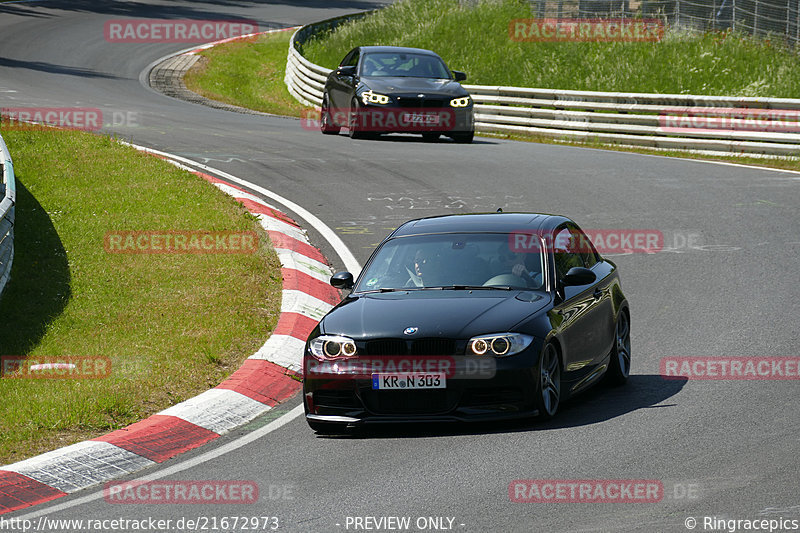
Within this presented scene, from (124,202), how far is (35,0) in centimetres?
4074

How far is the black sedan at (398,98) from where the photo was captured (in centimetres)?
2327

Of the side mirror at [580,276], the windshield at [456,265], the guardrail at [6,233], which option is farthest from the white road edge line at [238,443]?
the guardrail at [6,233]

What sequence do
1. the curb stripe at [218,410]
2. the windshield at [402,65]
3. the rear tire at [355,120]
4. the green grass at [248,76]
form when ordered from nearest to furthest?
the curb stripe at [218,410] → the rear tire at [355,120] → the windshield at [402,65] → the green grass at [248,76]

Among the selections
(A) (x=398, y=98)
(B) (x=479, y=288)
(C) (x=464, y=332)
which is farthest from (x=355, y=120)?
(C) (x=464, y=332)

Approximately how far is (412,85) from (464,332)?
15.9m

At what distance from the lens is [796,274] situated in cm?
1320

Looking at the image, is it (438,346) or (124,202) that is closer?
(438,346)

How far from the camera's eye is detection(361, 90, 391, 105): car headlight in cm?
2323

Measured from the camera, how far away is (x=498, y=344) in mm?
8227

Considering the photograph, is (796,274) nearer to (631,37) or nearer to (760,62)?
(760,62)

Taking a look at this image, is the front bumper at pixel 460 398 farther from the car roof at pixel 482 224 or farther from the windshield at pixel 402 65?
the windshield at pixel 402 65

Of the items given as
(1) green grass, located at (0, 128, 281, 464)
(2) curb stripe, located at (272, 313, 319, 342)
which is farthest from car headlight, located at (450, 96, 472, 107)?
(2) curb stripe, located at (272, 313, 319, 342)

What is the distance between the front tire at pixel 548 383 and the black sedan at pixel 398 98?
49.3ft

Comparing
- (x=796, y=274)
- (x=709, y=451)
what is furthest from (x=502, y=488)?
(x=796, y=274)
